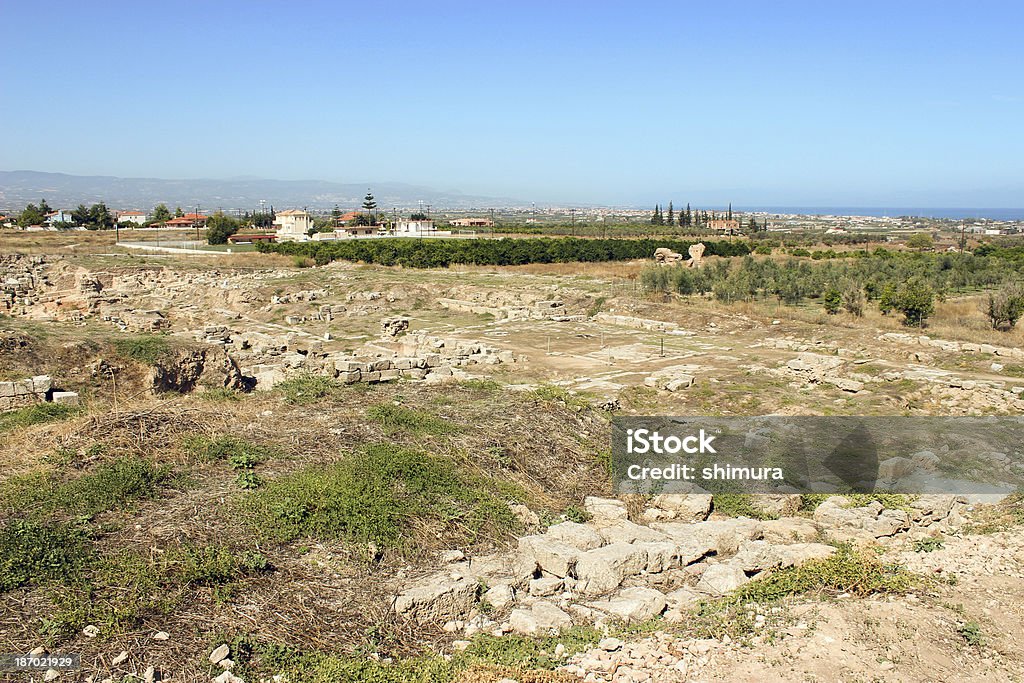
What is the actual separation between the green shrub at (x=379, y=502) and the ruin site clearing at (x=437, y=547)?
39mm

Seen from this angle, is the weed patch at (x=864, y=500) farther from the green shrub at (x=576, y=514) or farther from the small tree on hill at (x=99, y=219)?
the small tree on hill at (x=99, y=219)

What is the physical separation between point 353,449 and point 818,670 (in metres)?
6.88

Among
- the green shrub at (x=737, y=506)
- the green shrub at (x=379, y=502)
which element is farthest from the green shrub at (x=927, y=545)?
the green shrub at (x=379, y=502)

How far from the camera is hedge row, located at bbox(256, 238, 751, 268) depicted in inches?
2165

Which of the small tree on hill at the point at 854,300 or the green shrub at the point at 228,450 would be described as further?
the small tree on hill at the point at 854,300

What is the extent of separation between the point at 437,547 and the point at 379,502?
3.19 feet

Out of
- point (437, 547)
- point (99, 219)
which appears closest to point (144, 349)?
point (437, 547)

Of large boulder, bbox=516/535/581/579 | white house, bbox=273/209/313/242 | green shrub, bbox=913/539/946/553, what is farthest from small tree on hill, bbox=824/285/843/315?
white house, bbox=273/209/313/242

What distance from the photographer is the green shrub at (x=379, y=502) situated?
8.78m

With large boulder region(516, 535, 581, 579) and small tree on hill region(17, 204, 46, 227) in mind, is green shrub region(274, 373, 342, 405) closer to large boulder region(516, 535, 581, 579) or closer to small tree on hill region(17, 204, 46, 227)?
large boulder region(516, 535, 581, 579)

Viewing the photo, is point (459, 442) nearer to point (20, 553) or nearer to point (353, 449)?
point (353, 449)

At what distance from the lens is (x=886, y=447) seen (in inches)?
540

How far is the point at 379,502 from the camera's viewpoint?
365 inches

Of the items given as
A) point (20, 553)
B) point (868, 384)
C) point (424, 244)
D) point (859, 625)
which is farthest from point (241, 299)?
point (859, 625)
